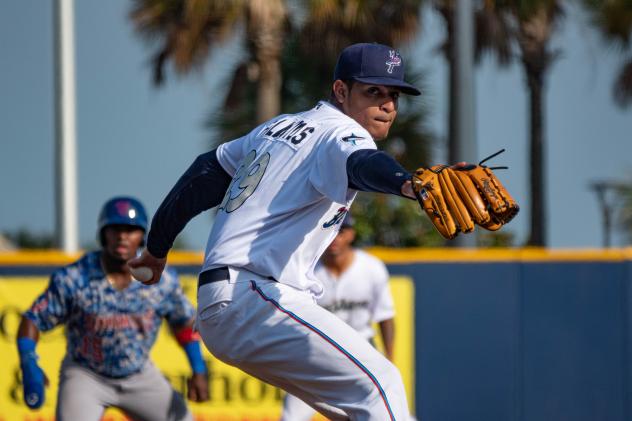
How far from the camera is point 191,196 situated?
5262 millimetres

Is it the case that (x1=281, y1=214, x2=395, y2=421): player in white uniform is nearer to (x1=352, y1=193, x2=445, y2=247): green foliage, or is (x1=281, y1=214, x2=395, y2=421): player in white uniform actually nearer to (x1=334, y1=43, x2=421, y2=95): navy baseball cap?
(x1=334, y1=43, x2=421, y2=95): navy baseball cap

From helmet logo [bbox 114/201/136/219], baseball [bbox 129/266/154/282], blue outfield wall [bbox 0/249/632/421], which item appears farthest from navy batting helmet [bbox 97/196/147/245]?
blue outfield wall [bbox 0/249/632/421]

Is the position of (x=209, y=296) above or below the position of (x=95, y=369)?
above

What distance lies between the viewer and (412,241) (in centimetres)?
2192

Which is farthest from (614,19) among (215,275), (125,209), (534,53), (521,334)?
(215,275)

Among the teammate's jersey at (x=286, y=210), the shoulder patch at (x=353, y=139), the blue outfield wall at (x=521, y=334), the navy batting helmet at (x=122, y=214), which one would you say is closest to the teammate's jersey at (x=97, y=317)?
the navy batting helmet at (x=122, y=214)

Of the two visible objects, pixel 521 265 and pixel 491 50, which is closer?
pixel 521 265

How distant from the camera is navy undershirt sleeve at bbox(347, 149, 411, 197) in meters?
4.10

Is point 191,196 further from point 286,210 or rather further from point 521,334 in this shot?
point 521,334

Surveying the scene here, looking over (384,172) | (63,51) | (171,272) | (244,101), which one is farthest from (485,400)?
(244,101)

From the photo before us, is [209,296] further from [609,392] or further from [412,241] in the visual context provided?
[412,241]

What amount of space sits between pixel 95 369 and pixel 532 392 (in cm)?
456

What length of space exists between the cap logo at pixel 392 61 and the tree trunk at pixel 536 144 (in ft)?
54.4

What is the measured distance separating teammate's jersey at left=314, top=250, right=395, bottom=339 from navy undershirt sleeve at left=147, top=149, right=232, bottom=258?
3.81 m
